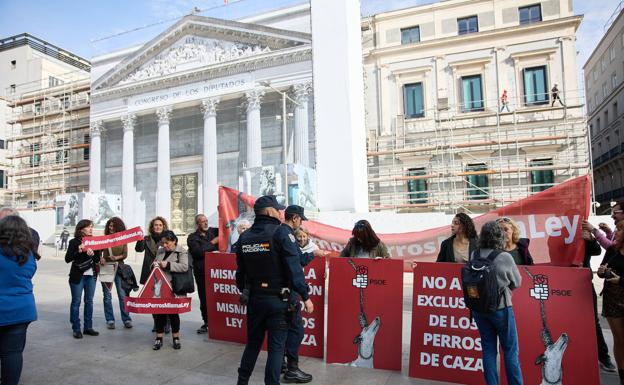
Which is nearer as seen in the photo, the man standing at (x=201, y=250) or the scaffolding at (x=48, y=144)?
the man standing at (x=201, y=250)

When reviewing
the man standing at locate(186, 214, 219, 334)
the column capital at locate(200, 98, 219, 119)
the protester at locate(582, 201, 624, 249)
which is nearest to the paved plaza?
the man standing at locate(186, 214, 219, 334)

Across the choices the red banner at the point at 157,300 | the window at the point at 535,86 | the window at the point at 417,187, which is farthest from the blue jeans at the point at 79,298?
the window at the point at 535,86

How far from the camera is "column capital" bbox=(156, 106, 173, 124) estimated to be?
28.6m

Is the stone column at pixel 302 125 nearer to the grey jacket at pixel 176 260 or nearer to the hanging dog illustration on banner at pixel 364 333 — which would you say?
the grey jacket at pixel 176 260

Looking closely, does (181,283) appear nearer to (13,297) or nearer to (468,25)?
(13,297)

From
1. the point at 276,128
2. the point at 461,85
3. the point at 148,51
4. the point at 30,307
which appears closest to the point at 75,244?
the point at 30,307

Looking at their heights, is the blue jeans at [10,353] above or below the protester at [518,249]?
below

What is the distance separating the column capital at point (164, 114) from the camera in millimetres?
28602

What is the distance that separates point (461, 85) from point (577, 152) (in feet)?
23.0

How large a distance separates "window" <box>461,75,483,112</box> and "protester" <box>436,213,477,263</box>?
2190 cm

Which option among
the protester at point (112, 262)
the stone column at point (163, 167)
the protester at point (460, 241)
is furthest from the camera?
the stone column at point (163, 167)

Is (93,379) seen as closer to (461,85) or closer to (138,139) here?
(461,85)

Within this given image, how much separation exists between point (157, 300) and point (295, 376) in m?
2.18

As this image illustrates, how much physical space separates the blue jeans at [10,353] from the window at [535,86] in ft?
83.4
